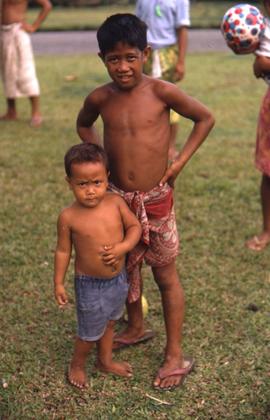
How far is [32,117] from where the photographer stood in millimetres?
6918

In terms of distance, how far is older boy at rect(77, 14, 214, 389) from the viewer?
240cm

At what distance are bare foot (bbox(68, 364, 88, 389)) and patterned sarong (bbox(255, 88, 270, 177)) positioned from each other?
71.2 inches

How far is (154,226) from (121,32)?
2.62ft

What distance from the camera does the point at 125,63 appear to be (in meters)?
2.40

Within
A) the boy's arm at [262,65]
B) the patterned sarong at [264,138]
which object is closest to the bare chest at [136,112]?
the boy's arm at [262,65]

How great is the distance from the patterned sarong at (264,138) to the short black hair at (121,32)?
5.25 feet

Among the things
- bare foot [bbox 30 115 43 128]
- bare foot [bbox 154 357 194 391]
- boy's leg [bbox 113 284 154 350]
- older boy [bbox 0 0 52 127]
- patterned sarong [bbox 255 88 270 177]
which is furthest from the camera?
bare foot [bbox 30 115 43 128]

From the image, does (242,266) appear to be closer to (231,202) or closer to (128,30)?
(231,202)

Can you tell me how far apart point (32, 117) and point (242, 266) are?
3.89 metres

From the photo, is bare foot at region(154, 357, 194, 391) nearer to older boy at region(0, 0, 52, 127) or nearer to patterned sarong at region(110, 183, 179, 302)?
patterned sarong at region(110, 183, 179, 302)

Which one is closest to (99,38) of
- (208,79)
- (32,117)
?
(32,117)

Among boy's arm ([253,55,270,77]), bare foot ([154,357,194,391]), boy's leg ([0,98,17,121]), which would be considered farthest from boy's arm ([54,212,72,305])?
boy's leg ([0,98,17,121])

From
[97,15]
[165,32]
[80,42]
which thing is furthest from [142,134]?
[97,15]

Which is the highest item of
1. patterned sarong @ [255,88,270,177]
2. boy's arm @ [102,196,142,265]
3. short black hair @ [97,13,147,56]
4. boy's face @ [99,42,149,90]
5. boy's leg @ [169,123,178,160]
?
short black hair @ [97,13,147,56]
